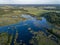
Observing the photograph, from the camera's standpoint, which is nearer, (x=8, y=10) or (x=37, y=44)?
(x=37, y=44)

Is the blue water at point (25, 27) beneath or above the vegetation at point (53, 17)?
beneath

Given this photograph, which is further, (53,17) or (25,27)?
(53,17)

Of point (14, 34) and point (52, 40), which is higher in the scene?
point (14, 34)

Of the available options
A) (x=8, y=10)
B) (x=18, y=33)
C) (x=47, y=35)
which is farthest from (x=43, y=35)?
(x=8, y=10)

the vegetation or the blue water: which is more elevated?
the vegetation

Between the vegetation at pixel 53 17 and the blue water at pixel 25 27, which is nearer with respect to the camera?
the blue water at pixel 25 27

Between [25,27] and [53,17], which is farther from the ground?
[53,17]

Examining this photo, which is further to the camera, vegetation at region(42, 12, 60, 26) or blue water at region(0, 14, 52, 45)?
vegetation at region(42, 12, 60, 26)

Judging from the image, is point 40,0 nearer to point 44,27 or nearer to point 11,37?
point 44,27
